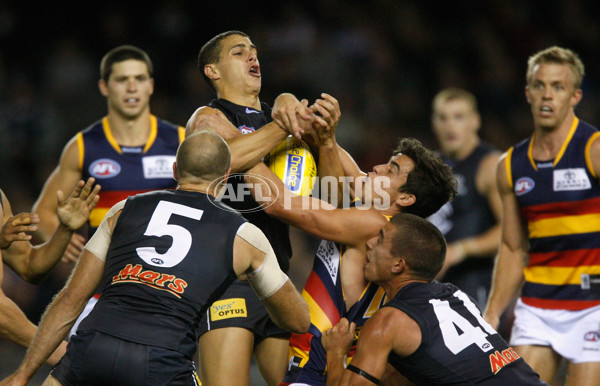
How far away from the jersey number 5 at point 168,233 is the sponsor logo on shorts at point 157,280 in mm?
52

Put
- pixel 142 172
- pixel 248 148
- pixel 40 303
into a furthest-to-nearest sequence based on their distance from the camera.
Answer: pixel 40 303, pixel 142 172, pixel 248 148

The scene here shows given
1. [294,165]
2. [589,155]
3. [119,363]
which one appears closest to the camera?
[119,363]

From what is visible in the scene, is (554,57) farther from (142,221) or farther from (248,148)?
(142,221)

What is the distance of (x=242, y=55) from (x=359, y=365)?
87.6 inches

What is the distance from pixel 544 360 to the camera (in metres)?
5.58

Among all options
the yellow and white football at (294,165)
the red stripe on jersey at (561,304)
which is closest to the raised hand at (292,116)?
the yellow and white football at (294,165)

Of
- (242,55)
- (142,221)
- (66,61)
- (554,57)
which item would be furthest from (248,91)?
(66,61)

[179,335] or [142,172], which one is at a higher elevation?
[142,172]

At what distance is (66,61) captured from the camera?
11.3 m

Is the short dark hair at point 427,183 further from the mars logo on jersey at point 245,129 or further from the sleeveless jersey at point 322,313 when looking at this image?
the mars logo on jersey at point 245,129

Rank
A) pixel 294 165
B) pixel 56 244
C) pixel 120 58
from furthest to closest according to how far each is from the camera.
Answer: pixel 120 58 < pixel 56 244 < pixel 294 165

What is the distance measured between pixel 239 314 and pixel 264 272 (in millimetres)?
795

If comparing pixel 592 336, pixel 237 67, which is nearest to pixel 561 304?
pixel 592 336

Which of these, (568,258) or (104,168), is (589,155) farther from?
(104,168)
